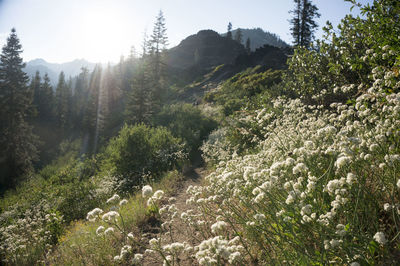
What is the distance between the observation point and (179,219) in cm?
596

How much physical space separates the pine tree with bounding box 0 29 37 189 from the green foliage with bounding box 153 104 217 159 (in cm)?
2101

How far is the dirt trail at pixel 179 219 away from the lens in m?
4.21

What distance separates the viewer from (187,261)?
4.02 metres

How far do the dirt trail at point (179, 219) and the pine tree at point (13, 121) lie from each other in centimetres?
2791

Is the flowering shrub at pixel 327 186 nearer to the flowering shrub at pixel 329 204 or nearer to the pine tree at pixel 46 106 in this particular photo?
the flowering shrub at pixel 329 204

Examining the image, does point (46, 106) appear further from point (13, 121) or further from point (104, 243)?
point (104, 243)

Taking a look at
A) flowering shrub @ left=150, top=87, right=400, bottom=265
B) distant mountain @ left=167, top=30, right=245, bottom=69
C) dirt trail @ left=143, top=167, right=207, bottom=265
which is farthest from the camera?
distant mountain @ left=167, top=30, right=245, bottom=69

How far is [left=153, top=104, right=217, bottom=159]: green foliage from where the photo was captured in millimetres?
15258

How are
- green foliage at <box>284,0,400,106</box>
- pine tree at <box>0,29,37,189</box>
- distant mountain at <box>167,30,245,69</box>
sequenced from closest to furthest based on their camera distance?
1. green foliage at <box>284,0,400,106</box>
2. pine tree at <box>0,29,37,189</box>
3. distant mountain at <box>167,30,245,69</box>

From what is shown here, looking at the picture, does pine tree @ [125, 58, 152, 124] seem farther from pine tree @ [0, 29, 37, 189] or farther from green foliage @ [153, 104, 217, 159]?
pine tree @ [0, 29, 37, 189]

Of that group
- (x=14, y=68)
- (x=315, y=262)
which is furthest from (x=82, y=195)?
(x=14, y=68)

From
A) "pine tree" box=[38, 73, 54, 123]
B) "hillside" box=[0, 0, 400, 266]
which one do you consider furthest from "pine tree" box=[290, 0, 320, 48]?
"pine tree" box=[38, 73, 54, 123]

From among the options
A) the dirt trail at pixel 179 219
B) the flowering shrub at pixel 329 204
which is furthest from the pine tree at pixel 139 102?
the flowering shrub at pixel 329 204

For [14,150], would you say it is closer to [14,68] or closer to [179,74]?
[14,68]
